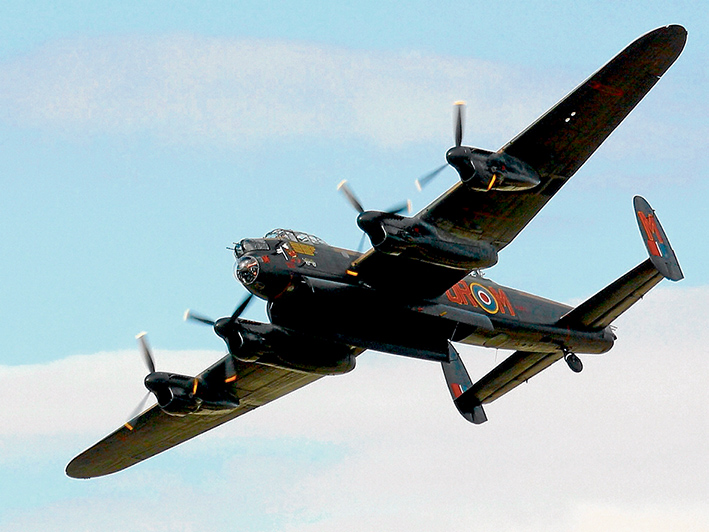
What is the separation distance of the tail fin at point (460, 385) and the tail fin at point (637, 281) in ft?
11.3

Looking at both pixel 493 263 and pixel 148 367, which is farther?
pixel 148 367

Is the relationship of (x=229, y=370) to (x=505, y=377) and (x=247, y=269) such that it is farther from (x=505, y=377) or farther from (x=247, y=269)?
(x=505, y=377)

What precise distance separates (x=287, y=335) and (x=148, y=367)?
18.5 ft

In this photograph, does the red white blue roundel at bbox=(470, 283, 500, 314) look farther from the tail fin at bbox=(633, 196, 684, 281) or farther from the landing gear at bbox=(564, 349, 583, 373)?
the tail fin at bbox=(633, 196, 684, 281)

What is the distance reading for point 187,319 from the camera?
3188 centimetres

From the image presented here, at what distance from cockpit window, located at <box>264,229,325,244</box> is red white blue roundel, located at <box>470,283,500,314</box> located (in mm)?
4870

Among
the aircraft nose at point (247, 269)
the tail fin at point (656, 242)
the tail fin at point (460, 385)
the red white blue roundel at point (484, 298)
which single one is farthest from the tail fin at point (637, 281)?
the aircraft nose at point (247, 269)

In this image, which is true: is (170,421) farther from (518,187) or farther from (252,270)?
(518,187)

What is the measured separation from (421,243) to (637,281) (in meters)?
7.00

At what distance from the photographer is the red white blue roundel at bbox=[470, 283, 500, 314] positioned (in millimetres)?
32156

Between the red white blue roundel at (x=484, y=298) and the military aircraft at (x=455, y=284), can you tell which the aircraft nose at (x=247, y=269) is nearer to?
the military aircraft at (x=455, y=284)

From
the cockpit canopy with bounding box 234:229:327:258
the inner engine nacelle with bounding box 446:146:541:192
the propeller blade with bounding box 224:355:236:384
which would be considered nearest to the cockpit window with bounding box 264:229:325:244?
the cockpit canopy with bounding box 234:229:327:258

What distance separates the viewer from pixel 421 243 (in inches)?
1116

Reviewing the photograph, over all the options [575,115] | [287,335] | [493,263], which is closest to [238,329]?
[287,335]
